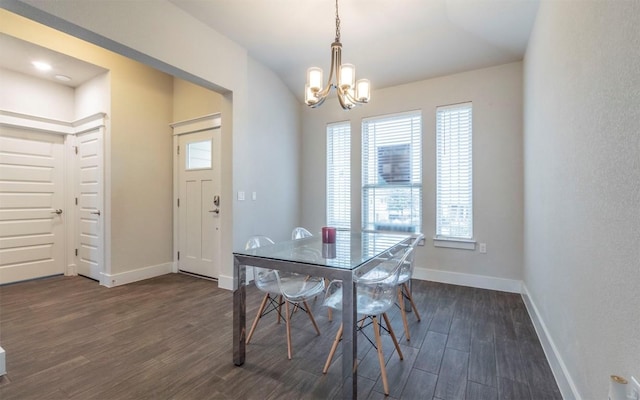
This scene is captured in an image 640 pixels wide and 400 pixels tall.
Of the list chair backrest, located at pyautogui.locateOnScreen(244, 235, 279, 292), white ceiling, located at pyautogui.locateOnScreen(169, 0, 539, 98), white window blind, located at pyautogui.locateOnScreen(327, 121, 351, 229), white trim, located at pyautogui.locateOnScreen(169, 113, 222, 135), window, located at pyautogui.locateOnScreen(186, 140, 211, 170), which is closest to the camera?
chair backrest, located at pyautogui.locateOnScreen(244, 235, 279, 292)

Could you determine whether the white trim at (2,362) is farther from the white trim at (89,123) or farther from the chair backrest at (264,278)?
the white trim at (89,123)

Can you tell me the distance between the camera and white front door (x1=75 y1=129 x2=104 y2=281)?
393 centimetres

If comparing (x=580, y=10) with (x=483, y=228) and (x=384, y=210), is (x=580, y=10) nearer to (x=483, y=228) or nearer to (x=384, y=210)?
(x=483, y=228)

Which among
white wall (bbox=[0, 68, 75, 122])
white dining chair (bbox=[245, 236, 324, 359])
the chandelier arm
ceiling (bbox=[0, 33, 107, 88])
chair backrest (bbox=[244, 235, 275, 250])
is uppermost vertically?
ceiling (bbox=[0, 33, 107, 88])

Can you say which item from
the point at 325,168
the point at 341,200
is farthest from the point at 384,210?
the point at 325,168

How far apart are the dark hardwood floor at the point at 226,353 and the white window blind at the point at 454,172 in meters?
0.93

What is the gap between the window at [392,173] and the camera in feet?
13.4

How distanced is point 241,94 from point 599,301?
376 centimetres

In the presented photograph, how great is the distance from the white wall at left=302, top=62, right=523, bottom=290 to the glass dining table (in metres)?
1.63

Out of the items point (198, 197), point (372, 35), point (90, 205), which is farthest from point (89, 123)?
point (372, 35)

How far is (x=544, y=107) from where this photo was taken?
91.9 inches

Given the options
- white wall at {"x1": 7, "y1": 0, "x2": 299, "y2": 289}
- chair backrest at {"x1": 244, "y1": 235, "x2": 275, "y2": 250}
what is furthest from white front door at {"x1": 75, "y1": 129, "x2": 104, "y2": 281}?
chair backrest at {"x1": 244, "y1": 235, "x2": 275, "y2": 250}

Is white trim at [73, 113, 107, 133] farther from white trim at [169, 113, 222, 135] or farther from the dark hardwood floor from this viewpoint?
the dark hardwood floor

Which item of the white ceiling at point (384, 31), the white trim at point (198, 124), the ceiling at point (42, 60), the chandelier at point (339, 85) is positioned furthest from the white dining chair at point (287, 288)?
the ceiling at point (42, 60)
